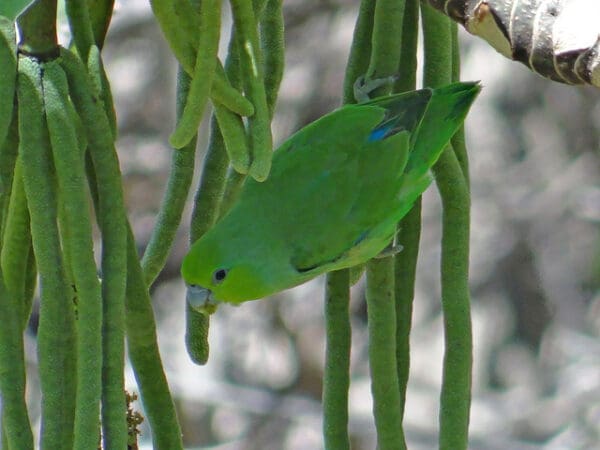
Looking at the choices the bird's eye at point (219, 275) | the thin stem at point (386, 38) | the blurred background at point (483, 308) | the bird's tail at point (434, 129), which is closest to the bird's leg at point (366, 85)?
the thin stem at point (386, 38)

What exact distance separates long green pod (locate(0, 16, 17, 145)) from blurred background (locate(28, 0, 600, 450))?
5.15ft

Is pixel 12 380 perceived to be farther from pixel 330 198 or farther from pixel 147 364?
pixel 330 198

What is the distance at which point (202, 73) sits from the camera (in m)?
0.75

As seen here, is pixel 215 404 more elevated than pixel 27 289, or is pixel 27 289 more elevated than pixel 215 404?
pixel 215 404

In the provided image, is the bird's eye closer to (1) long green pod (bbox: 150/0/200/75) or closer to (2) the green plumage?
(2) the green plumage

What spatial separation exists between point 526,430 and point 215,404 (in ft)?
2.39

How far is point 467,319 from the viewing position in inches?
33.6

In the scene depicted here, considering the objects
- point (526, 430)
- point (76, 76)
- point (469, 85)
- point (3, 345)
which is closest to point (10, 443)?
point (3, 345)

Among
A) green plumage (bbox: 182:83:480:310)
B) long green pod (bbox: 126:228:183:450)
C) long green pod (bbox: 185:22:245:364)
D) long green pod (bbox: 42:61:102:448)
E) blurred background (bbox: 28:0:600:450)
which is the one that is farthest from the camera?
blurred background (bbox: 28:0:600:450)

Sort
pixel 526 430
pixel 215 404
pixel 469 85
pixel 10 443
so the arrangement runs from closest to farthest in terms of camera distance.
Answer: pixel 10 443
pixel 469 85
pixel 526 430
pixel 215 404

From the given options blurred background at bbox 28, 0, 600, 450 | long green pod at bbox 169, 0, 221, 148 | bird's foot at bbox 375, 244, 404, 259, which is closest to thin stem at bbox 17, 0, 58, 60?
long green pod at bbox 169, 0, 221, 148

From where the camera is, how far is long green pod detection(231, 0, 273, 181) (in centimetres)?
75

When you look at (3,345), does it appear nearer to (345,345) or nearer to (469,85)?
(345,345)

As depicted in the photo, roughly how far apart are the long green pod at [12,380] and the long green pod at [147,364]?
92mm
